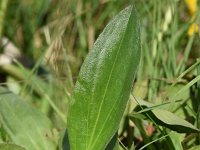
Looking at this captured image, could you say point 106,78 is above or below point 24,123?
above

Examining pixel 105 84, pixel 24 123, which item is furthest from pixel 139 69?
pixel 105 84

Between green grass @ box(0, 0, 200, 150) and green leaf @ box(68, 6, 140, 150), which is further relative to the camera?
green grass @ box(0, 0, 200, 150)

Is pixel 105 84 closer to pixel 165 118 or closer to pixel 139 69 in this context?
pixel 165 118

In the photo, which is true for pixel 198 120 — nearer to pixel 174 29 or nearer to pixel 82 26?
pixel 174 29

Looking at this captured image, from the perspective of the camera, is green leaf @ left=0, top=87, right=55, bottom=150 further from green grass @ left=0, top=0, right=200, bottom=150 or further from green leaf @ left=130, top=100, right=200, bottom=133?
green leaf @ left=130, top=100, right=200, bottom=133

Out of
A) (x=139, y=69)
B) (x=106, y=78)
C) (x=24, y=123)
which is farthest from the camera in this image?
(x=139, y=69)

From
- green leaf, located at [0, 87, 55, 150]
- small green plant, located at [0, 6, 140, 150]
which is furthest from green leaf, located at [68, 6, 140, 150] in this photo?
green leaf, located at [0, 87, 55, 150]

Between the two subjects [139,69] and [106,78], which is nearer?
[106,78]
